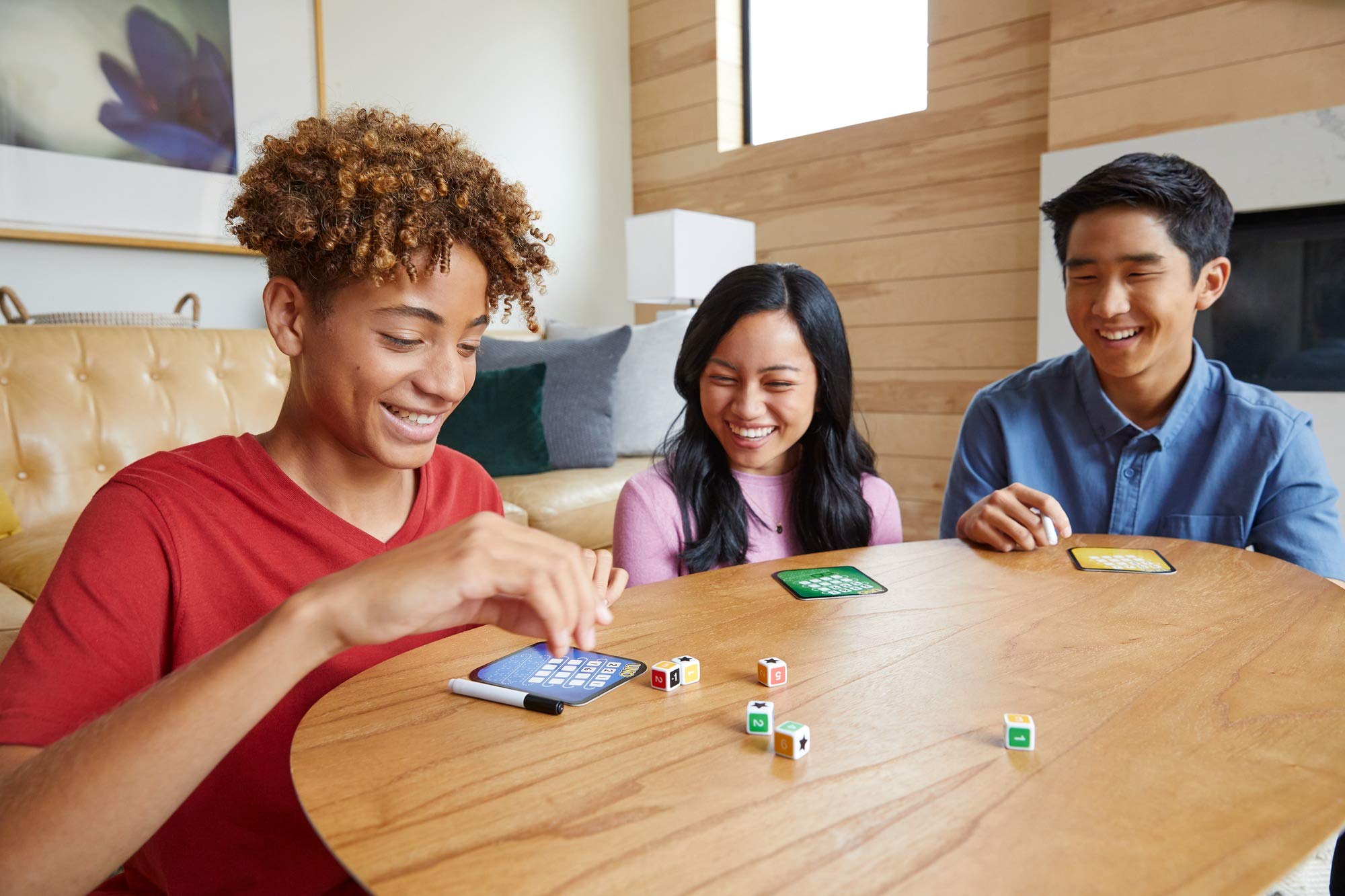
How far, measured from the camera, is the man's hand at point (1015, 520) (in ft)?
3.92

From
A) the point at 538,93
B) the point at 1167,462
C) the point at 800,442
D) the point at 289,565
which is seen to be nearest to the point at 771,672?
the point at 289,565

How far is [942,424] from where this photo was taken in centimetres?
368

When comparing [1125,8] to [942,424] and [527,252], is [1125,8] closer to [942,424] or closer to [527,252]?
[942,424]

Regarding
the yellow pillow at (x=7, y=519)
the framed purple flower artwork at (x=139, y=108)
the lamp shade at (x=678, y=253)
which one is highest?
the framed purple flower artwork at (x=139, y=108)

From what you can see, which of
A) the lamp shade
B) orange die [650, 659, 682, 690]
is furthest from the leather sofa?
orange die [650, 659, 682, 690]

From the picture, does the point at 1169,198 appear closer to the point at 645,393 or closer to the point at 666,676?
the point at 666,676

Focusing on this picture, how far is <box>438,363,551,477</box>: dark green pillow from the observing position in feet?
9.33

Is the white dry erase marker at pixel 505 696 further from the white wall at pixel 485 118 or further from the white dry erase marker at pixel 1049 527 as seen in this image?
the white wall at pixel 485 118

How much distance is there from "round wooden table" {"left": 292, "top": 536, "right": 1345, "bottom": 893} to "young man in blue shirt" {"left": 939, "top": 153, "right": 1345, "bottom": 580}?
2.03 ft

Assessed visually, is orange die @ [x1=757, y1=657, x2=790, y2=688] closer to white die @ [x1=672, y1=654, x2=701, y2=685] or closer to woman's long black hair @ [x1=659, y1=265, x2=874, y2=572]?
white die @ [x1=672, y1=654, x2=701, y2=685]

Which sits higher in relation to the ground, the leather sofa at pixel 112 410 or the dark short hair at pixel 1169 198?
the dark short hair at pixel 1169 198

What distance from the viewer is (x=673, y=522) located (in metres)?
1.42

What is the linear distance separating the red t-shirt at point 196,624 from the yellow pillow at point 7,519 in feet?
4.90

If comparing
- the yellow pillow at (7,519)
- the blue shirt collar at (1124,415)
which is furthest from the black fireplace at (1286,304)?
the yellow pillow at (7,519)
